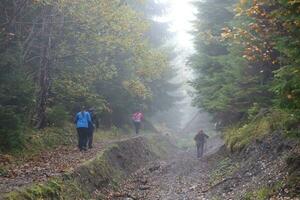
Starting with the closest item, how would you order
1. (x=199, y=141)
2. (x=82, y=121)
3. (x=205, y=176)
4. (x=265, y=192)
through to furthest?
1. (x=265, y=192)
2. (x=205, y=176)
3. (x=82, y=121)
4. (x=199, y=141)

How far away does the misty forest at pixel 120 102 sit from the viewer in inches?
452

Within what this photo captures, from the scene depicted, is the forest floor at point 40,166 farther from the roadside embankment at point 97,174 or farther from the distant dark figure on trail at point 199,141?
the distant dark figure on trail at point 199,141

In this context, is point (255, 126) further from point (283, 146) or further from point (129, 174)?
point (129, 174)

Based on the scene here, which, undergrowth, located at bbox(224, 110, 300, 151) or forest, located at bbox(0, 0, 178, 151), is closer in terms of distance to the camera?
undergrowth, located at bbox(224, 110, 300, 151)

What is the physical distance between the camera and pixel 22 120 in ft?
54.0

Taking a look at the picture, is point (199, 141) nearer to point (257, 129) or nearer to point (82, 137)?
point (257, 129)

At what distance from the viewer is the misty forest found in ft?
37.7

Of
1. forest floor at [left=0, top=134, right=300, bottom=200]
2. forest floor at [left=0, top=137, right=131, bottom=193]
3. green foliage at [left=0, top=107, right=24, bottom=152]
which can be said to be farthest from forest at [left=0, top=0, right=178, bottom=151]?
forest floor at [left=0, top=134, right=300, bottom=200]

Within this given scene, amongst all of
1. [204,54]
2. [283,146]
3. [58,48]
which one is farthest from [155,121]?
[283,146]

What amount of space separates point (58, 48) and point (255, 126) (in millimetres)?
10875

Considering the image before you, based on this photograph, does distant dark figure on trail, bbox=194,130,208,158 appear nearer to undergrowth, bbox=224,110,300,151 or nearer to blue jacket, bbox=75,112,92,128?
undergrowth, bbox=224,110,300,151

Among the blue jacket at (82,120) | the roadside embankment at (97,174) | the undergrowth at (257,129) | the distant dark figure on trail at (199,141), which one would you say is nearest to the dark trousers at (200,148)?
the distant dark figure on trail at (199,141)

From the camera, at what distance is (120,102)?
31.4m

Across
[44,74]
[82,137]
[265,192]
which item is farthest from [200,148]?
[265,192]
